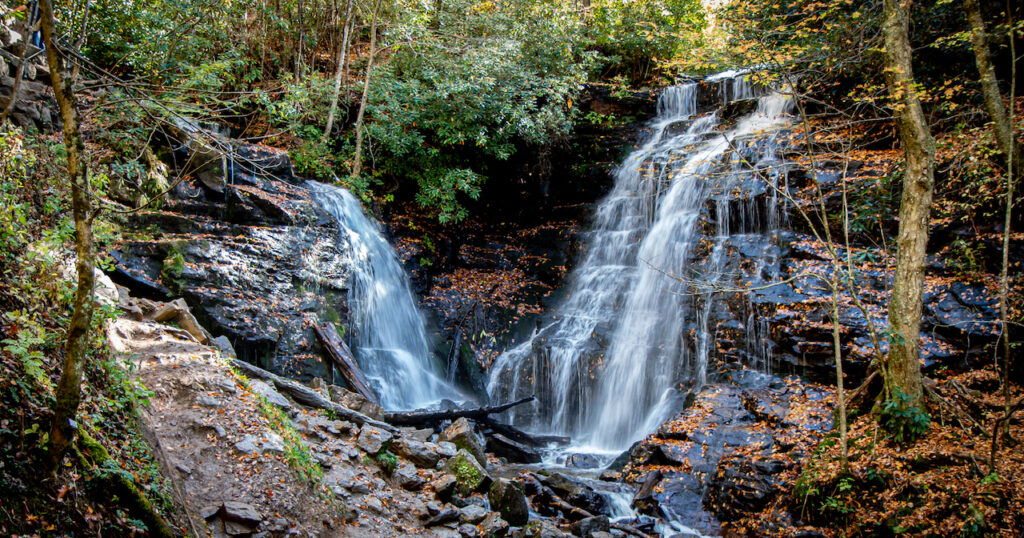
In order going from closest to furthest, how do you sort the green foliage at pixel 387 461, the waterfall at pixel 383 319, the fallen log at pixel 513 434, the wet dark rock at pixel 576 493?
the green foliage at pixel 387 461, the wet dark rock at pixel 576 493, the fallen log at pixel 513 434, the waterfall at pixel 383 319

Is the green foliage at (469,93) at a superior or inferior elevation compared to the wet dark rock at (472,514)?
superior

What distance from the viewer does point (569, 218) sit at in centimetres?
1434

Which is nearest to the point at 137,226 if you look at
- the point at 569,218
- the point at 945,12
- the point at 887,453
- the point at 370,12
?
the point at 370,12

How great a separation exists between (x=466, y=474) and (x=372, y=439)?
1178 millimetres

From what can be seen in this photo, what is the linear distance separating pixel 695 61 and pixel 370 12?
9607 mm

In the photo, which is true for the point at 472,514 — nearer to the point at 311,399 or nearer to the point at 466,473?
the point at 466,473

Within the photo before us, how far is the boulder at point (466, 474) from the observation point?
19.5 ft

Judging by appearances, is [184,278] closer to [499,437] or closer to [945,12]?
[499,437]

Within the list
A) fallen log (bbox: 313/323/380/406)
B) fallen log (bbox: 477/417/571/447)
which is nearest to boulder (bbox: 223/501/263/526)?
fallen log (bbox: 313/323/380/406)

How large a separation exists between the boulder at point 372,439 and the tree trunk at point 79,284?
11.4 ft

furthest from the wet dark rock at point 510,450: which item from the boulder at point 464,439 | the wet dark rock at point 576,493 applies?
the wet dark rock at point 576,493

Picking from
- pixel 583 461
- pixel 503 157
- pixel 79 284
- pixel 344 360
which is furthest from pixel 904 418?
pixel 503 157

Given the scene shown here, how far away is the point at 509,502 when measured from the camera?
228 inches

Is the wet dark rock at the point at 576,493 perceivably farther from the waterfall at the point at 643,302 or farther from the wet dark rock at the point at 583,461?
the waterfall at the point at 643,302
